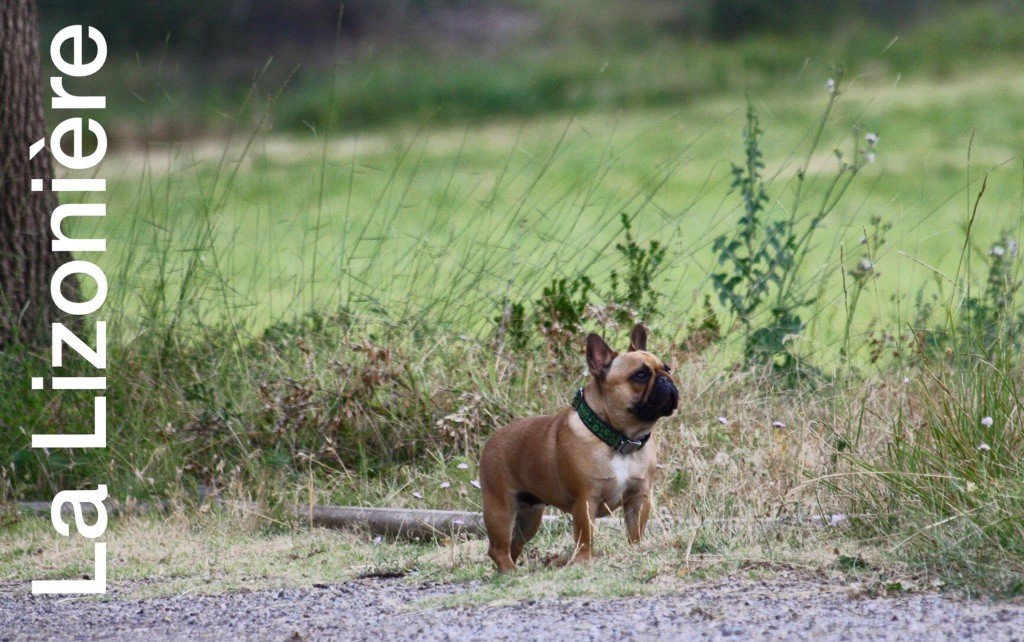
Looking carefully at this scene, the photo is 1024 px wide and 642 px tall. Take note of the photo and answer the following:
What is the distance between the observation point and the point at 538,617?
4277mm

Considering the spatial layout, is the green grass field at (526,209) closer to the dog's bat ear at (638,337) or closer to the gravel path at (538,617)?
the dog's bat ear at (638,337)

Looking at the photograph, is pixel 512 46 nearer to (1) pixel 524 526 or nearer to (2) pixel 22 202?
(2) pixel 22 202

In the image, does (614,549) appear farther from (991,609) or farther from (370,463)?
(370,463)

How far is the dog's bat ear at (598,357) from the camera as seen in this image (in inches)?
196

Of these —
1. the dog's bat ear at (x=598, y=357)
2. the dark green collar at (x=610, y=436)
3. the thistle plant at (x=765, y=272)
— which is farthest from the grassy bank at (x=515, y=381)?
the dog's bat ear at (x=598, y=357)

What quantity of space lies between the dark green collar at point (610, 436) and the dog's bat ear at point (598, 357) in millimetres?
136

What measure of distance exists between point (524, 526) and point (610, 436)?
61cm

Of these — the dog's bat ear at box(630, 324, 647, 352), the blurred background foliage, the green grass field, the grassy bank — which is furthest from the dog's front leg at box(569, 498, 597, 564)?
the blurred background foliage

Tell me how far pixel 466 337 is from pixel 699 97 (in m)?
15.3

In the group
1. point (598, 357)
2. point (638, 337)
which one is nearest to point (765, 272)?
point (638, 337)

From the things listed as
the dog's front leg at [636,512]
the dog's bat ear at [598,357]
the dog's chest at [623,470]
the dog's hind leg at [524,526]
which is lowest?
the dog's hind leg at [524,526]

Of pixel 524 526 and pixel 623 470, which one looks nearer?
pixel 623 470

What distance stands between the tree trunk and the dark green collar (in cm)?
408

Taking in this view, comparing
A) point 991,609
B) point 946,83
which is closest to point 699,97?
point 946,83
